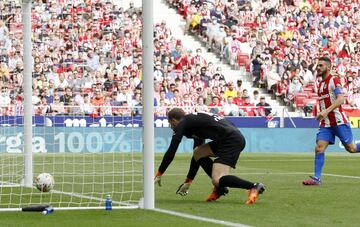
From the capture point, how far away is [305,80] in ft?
134

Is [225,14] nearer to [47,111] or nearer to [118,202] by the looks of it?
[47,111]

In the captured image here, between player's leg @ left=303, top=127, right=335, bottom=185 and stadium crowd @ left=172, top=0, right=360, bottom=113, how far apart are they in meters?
20.6

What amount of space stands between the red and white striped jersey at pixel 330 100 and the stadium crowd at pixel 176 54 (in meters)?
3.73

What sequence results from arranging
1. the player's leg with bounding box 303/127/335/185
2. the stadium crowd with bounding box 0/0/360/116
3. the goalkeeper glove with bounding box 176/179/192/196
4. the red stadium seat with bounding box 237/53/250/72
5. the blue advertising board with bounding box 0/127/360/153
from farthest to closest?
1. the red stadium seat with bounding box 237/53/250/72
2. the blue advertising board with bounding box 0/127/360/153
3. the stadium crowd with bounding box 0/0/360/116
4. the player's leg with bounding box 303/127/335/185
5. the goalkeeper glove with bounding box 176/179/192/196

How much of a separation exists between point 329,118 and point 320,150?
2.14ft

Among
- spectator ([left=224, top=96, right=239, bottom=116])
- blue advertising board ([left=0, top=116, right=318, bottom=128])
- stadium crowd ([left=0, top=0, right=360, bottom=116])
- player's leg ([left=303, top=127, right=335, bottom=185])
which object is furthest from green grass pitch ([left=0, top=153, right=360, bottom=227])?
spectator ([left=224, top=96, right=239, bottom=116])

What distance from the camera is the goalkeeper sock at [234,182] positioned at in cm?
1372

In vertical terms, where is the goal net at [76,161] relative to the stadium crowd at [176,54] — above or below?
below

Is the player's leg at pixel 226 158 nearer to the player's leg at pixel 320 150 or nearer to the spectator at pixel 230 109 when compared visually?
the player's leg at pixel 320 150

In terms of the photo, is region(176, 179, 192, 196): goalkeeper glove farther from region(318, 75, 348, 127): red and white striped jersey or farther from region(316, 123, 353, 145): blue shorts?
region(318, 75, 348, 127): red and white striped jersey

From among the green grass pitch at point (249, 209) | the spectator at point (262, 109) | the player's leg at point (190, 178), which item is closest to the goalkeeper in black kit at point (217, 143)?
the green grass pitch at point (249, 209)

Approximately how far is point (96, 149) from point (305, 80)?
39.3 feet

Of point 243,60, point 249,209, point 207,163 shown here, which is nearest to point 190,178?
point 207,163

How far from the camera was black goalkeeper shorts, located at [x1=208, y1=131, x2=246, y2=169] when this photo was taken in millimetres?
14320
